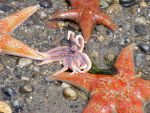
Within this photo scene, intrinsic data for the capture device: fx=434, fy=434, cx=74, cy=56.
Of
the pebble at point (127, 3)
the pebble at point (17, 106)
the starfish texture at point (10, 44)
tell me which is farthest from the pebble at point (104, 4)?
the pebble at point (17, 106)

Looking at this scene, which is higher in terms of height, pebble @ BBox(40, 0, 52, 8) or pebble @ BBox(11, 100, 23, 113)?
pebble @ BBox(40, 0, 52, 8)

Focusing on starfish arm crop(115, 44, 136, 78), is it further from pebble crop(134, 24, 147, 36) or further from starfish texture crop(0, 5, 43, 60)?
starfish texture crop(0, 5, 43, 60)

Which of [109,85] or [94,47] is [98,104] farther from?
[94,47]

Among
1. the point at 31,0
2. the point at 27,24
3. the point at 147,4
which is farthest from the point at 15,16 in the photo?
the point at 147,4

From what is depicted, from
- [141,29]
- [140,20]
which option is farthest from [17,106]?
[140,20]

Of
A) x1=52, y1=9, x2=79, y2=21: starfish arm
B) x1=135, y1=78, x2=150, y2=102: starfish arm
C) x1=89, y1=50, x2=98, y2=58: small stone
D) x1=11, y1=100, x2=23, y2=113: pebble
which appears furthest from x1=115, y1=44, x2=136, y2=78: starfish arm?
x1=11, y1=100, x2=23, y2=113: pebble

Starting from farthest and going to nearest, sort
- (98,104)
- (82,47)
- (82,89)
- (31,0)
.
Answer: (31,0) → (82,47) → (82,89) → (98,104)

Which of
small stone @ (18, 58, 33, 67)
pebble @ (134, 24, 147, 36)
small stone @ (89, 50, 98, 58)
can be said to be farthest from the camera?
pebble @ (134, 24, 147, 36)
